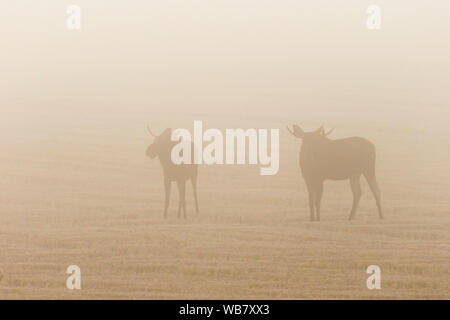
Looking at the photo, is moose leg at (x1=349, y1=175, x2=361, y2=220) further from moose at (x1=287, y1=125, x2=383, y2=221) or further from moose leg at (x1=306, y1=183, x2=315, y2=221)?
moose leg at (x1=306, y1=183, x2=315, y2=221)

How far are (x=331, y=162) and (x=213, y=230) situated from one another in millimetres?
2367

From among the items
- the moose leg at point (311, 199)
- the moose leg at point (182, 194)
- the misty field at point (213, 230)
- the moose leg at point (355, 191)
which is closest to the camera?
the misty field at point (213, 230)

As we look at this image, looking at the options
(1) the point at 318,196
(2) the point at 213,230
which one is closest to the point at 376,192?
(1) the point at 318,196

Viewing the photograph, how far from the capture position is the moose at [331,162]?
15.0 meters

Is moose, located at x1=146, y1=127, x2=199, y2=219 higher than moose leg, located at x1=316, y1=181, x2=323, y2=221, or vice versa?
moose, located at x1=146, y1=127, x2=199, y2=219

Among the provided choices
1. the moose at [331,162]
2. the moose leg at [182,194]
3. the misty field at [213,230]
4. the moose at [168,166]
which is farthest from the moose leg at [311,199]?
the moose leg at [182,194]

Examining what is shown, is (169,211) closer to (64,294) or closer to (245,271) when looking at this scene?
(245,271)

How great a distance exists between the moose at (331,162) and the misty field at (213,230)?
1.62 ft

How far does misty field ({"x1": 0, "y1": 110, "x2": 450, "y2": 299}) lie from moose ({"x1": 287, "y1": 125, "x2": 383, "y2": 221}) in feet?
1.62

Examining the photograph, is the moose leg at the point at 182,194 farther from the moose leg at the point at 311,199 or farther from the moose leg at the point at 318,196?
the moose leg at the point at 318,196

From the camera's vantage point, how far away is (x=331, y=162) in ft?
49.6

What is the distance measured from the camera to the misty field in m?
11.5

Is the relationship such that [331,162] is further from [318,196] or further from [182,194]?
[182,194]

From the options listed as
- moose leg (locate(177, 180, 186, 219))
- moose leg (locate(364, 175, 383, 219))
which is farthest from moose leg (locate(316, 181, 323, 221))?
moose leg (locate(177, 180, 186, 219))
